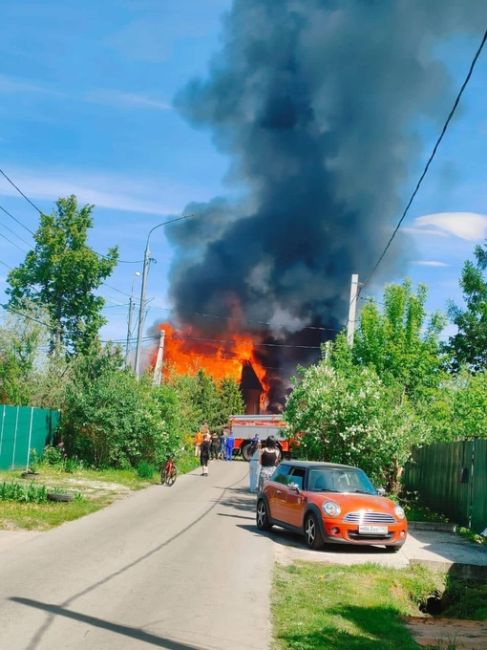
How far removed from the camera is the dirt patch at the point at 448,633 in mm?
8164

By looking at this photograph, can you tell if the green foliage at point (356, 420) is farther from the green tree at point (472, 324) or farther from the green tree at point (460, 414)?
the green tree at point (472, 324)

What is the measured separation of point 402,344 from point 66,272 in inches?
1005

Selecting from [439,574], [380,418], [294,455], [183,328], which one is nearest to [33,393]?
[294,455]

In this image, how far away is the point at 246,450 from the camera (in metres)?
50.5

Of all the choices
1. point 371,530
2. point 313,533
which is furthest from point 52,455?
point 371,530

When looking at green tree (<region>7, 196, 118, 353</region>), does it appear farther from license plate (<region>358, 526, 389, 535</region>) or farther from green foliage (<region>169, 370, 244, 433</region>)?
license plate (<region>358, 526, 389, 535</region>)

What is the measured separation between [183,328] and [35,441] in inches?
1443

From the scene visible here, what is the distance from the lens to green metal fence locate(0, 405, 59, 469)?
86.8 feet

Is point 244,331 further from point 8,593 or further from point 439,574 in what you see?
point 8,593

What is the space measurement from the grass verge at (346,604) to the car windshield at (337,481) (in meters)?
2.96

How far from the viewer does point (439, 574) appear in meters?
13.3

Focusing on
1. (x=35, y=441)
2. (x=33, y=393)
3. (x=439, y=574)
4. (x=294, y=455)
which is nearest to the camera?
(x=439, y=574)

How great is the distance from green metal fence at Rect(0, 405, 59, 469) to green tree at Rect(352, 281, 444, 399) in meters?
11.6

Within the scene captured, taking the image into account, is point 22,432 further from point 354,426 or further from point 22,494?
point 354,426
